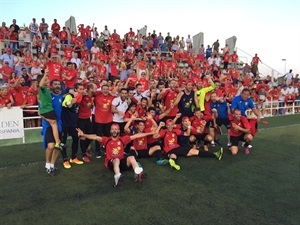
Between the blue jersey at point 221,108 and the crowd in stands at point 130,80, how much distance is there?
38 mm

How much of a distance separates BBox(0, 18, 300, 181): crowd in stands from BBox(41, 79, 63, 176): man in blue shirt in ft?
0.37

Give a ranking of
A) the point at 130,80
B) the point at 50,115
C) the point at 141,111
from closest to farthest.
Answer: the point at 50,115 → the point at 141,111 → the point at 130,80

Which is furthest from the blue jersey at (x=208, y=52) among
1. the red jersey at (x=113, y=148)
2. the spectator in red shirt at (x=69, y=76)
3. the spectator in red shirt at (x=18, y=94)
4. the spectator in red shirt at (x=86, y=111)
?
the red jersey at (x=113, y=148)

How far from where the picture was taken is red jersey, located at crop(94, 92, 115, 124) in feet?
22.7

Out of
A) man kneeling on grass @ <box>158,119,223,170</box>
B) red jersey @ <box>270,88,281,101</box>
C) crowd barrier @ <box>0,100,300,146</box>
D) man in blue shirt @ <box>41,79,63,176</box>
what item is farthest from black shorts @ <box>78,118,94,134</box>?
red jersey @ <box>270,88,281,101</box>

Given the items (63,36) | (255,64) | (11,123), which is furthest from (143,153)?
(255,64)

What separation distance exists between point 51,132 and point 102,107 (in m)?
1.47

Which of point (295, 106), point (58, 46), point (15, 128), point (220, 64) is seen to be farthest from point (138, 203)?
point (220, 64)

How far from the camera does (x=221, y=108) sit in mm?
8914

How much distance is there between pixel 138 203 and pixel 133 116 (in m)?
2.65

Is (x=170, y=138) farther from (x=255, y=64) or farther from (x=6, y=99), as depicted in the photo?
(x=255, y=64)

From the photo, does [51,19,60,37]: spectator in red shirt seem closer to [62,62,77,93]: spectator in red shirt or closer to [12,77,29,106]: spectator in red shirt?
[12,77,29,106]: spectator in red shirt

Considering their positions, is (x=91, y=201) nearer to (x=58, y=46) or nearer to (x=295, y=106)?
(x=58, y=46)

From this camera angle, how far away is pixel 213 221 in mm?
4242
